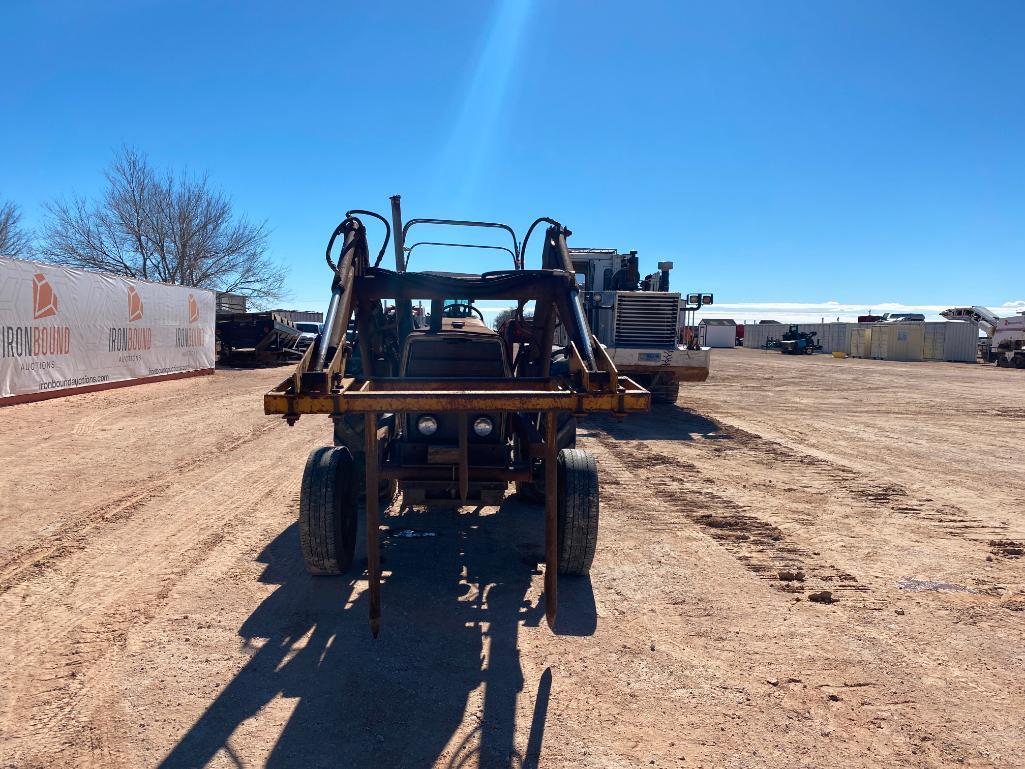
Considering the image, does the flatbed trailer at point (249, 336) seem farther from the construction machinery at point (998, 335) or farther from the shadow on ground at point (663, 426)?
the construction machinery at point (998, 335)

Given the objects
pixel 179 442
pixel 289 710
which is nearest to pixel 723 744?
pixel 289 710

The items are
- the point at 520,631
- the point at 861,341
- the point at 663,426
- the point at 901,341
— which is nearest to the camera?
the point at 520,631

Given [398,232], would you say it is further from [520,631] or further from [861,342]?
[861,342]

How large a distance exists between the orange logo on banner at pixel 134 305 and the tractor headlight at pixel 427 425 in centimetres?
1586

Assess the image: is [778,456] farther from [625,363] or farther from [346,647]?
[346,647]

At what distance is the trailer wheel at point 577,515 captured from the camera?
4273mm

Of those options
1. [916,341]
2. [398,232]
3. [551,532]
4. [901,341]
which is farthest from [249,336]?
[916,341]

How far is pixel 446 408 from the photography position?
11.0 ft

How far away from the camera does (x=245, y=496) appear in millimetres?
6609

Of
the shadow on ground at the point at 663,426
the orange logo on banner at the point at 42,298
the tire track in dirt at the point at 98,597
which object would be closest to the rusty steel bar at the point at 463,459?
the tire track in dirt at the point at 98,597

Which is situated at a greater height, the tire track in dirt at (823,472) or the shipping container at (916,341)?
the shipping container at (916,341)

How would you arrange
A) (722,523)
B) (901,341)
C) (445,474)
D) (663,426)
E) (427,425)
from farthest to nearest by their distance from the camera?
(901,341), (663,426), (722,523), (427,425), (445,474)

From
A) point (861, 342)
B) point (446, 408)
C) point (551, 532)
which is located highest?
point (861, 342)

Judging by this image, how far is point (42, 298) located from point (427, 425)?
13150 millimetres
